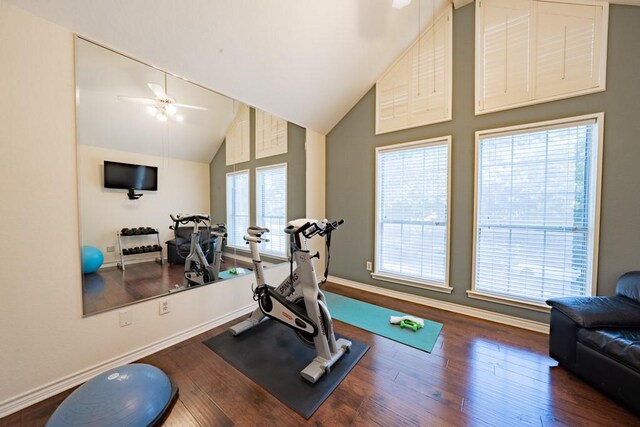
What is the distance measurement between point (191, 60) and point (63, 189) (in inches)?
56.4

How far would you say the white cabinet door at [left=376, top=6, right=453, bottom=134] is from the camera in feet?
9.10

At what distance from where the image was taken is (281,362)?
1.85 m

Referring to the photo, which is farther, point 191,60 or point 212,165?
point 212,165

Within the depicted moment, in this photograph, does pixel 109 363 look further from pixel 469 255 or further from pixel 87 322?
pixel 469 255

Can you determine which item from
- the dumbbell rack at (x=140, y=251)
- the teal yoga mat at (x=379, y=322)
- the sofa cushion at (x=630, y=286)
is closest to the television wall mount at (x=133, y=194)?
the dumbbell rack at (x=140, y=251)

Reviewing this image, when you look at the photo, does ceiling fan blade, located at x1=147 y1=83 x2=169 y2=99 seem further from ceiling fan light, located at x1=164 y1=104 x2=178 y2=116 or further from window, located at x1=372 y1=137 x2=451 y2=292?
window, located at x1=372 y1=137 x2=451 y2=292

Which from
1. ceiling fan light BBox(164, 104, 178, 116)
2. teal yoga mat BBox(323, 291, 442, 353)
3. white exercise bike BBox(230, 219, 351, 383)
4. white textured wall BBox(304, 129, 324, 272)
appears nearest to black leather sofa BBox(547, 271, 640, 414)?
teal yoga mat BBox(323, 291, 442, 353)

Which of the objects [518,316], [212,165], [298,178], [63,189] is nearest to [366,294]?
[518,316]

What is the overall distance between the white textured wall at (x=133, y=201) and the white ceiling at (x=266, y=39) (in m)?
0.82

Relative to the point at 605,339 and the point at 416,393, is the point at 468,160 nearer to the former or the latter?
the point at 605,339

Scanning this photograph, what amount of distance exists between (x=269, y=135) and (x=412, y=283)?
282cm

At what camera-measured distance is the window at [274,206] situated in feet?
10.3

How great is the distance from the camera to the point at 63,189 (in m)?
1.54

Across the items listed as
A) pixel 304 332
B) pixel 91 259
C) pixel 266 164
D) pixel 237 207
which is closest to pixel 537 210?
pixel 304 332
